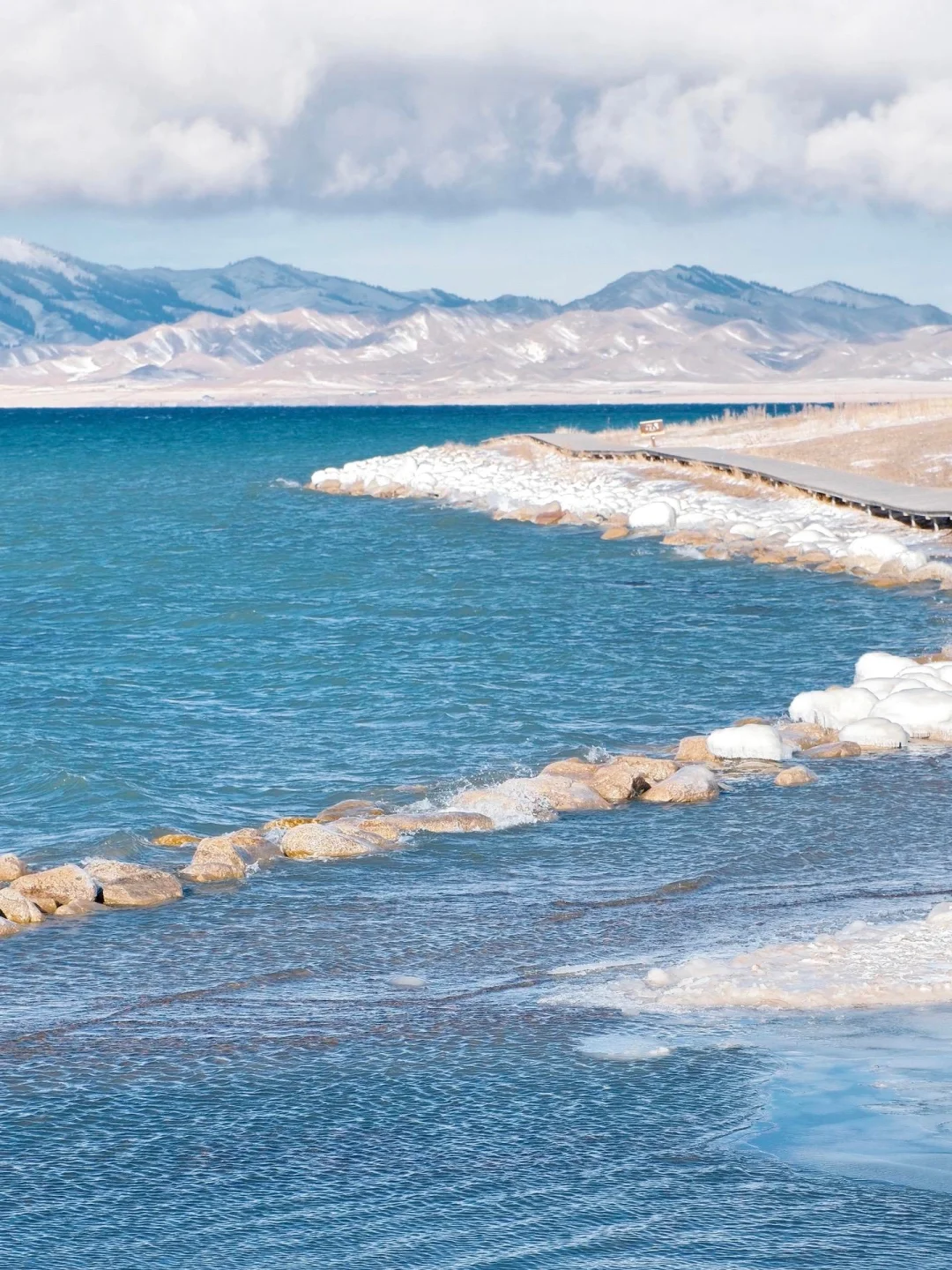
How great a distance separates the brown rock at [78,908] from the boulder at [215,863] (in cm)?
98

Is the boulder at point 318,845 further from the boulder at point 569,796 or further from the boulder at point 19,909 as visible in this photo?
the boulder at point 19,909

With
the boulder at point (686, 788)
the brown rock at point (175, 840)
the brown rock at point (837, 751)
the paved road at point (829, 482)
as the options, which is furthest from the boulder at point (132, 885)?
the paved road at point (829, 482)

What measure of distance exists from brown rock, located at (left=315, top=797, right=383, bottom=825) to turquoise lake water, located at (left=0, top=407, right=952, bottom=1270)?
35 cm

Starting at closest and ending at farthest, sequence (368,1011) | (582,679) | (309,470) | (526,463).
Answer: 1. (368,1011)
2. (582,679)
3. (526,463)
4. (309,470)

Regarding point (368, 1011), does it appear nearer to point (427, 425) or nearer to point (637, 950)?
point (637, 950)

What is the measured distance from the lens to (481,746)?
17.9 meters

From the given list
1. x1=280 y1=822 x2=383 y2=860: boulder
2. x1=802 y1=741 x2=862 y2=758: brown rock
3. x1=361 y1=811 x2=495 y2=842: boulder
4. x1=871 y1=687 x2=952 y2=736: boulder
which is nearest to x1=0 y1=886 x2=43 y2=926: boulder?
x1=280 y1=822 x2=383 y2=860: boulder

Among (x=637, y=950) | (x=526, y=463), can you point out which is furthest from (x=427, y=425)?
(x=637, y=950)

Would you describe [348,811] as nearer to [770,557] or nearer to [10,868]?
[10,868]

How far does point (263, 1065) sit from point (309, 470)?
2650 inches

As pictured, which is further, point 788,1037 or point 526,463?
point 526,463

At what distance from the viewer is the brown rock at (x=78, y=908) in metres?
12.0

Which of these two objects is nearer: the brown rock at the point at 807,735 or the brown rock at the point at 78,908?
the brown rock at the point at 78,908

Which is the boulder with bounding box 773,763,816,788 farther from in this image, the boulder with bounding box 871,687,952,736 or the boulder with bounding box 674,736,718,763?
the boulder with bounding box 871,687,952,736
